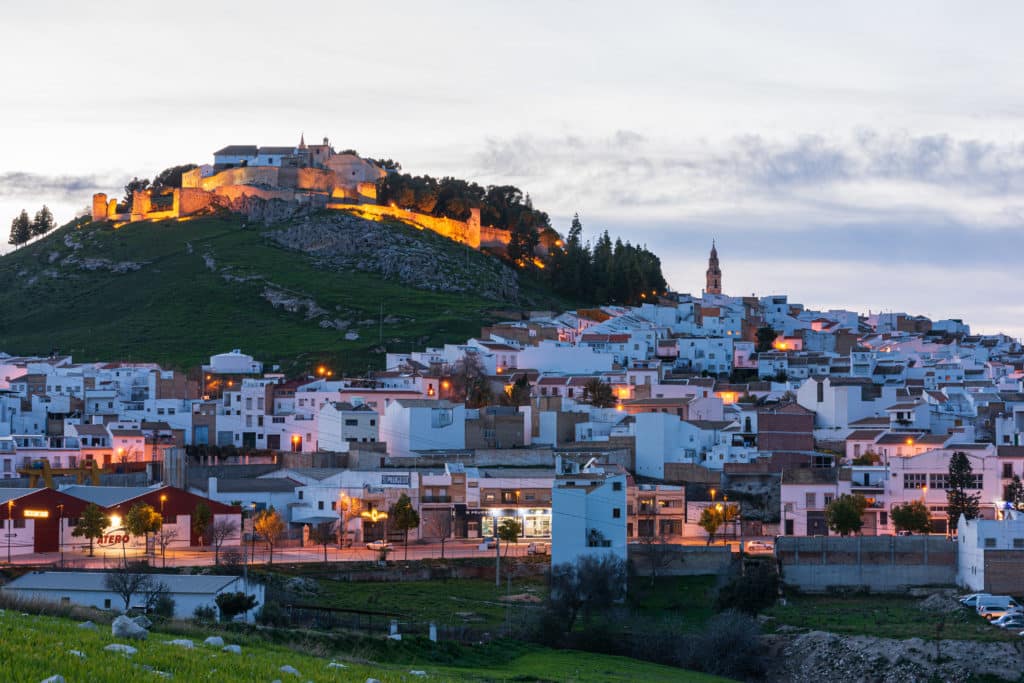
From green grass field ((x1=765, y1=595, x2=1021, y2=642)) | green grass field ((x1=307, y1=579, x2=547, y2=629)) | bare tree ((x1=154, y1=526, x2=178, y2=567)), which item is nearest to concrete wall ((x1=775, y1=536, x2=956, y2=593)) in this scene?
green grass field ((x1=765, y1=595, x2=1021, y2=642))

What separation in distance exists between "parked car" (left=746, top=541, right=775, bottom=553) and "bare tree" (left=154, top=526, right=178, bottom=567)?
16.8 metres

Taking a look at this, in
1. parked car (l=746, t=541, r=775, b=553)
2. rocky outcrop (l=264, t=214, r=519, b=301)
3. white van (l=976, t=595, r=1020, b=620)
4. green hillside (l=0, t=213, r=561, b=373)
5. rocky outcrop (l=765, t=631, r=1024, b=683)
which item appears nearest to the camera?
rocky outcrop (l=765, t=631, r=1024, b=683)

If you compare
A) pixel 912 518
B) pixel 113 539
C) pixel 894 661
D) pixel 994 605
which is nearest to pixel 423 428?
pixel 113 539

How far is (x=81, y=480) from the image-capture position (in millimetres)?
50875

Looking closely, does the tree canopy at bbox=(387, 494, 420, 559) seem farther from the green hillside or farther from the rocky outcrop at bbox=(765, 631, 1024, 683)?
the green hillside

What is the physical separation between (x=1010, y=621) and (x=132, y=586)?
1901cm

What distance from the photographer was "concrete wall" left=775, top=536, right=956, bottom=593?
38625 millimetres

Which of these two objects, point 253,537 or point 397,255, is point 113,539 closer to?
point 253,537

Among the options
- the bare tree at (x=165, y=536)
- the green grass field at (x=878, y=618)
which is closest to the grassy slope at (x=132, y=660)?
the green grass field at (x=878, y=618)

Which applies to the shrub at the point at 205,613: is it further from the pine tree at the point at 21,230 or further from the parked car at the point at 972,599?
the pine tree at the point at 21,230

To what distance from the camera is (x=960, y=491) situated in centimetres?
4353

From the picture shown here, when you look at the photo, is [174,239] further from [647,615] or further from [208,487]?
[647,615]

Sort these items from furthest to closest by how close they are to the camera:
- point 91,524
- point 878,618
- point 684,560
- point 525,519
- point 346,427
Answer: point 346,427
point 525,519
point 91,524
point 684,560
point 878,618

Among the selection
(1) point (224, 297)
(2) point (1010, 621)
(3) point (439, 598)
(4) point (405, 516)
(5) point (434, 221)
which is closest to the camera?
(2) point (1010, 621)
